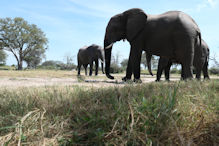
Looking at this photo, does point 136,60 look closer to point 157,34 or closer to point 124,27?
point 157,34

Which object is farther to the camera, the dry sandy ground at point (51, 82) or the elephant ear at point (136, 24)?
the elephant ear at point (136, 24)

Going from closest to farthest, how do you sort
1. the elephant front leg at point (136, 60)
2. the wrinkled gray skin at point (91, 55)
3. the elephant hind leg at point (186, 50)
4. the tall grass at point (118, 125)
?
the tall grass at point (118, 125) < the elephant hind leg at point (186, 50) < the elephant front leg at point (136, 60) < the wrinkled gray skin at point (91, 55)

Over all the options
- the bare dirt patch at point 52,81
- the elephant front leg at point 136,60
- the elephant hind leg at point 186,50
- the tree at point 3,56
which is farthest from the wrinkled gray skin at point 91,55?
the tree at point 3,56

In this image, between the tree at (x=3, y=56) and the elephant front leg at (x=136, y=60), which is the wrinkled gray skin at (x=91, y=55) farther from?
the tree at (x=3, y=56)

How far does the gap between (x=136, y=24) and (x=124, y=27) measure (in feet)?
2.41

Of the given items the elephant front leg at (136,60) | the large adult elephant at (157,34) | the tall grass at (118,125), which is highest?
the large adult elephant at (157,34)

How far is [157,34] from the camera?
5.43 m

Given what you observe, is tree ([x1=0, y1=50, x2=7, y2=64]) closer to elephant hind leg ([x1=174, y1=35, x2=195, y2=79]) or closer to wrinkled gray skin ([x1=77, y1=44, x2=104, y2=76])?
wrinkled gray skin ([x1=77, y1=44, x2=104, y2=76])

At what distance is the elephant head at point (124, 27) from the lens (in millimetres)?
5762

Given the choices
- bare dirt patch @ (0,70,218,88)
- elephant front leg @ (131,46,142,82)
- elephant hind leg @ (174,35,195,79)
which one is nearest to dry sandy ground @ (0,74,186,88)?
bare dirt patch @ (0,70,218,88)

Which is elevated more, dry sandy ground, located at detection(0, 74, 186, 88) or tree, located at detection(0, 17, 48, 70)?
tree, located at detection(0, 17, 48, 70)

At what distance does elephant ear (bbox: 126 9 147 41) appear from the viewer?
5.73m

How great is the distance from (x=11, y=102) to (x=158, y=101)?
5.04ft

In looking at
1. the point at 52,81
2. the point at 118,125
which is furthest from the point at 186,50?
the point at 118,125
